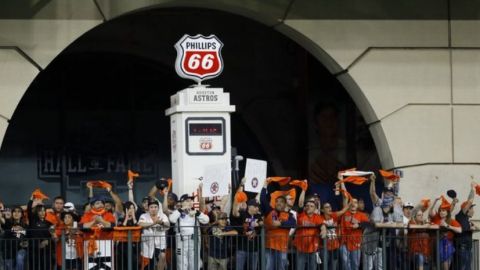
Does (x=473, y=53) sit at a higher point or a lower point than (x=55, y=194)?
higher

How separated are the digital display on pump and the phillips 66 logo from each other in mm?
799

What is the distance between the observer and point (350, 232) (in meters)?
25.9

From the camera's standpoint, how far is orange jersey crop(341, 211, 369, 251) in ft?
84.3

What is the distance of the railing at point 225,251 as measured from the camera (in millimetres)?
24750

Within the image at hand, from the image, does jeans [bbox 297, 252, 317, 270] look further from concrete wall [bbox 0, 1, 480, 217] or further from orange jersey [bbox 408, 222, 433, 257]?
concrete wall [bbox 0, 1, 480, 217]

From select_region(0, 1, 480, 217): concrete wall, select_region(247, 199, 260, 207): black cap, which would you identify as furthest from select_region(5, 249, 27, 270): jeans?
select_region(0, 1, 480, 217): concrete wall

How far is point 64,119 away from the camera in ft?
106

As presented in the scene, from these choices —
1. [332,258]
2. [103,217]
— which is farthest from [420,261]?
[103,217]

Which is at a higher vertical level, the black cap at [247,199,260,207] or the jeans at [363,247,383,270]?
the black cap at [247,199,260,207]

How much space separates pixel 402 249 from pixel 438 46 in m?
4.37

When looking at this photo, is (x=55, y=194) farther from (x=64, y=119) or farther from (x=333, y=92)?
(x=333, y=92)

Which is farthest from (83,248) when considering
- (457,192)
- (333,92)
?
A: (333,92)

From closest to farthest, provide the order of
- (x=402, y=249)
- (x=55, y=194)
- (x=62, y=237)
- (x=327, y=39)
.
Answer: (x=62, y=237) → (x=402, y=249) → (x=327, y=39) → (x=55, y=194)

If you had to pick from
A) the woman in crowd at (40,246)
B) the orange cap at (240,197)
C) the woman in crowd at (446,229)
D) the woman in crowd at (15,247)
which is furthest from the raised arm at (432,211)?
the woman in crowd at (15,247)
